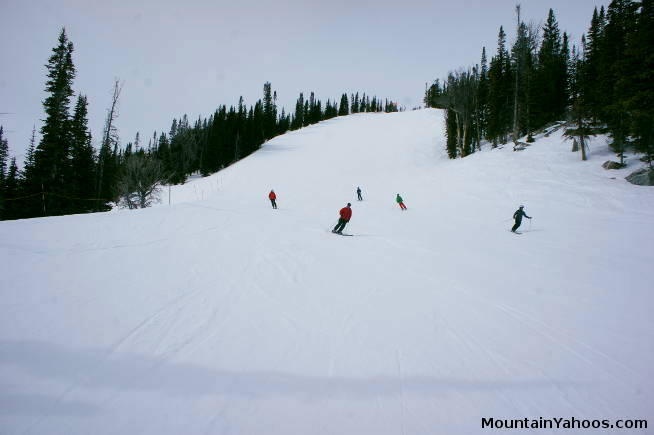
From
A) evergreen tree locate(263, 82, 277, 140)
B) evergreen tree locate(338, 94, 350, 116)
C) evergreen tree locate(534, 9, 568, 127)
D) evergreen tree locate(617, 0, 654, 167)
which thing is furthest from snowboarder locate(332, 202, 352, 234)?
evergreen tree locate(338, 94, 350, 116)

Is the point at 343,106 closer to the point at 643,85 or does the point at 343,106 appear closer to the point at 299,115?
the point at 299,115

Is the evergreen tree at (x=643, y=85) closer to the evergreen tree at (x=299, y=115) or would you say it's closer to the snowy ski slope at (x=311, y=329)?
the snowy ski slope at (x=311, y=329)

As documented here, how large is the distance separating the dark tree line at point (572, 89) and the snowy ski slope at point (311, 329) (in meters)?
15.3

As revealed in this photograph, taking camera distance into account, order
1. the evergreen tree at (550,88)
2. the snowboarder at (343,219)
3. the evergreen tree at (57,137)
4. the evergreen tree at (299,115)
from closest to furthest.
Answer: the snowboarder at (343,219) → the evergreen tree at (57,137) → the evergreen tree at (550,88) → the evergreen tree at (299,115)

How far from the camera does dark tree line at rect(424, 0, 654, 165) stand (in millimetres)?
17281

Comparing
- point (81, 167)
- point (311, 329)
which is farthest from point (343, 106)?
point (311, 329)

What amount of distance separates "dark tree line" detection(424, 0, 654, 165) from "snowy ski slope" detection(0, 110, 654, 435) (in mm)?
15304

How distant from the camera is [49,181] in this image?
1983cm

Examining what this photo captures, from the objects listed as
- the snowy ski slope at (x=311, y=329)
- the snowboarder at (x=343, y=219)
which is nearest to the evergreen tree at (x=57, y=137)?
the snowy ski slope at (x=311, y=329)

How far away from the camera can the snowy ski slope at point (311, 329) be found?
2939 millimetres

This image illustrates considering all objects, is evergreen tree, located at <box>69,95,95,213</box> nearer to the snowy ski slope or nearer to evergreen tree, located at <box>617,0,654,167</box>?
the snowy ski slope

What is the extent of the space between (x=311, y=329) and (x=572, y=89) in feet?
168

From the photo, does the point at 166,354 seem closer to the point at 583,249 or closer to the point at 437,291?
the point at 437,291

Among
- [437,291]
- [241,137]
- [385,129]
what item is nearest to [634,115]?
[437,291]
